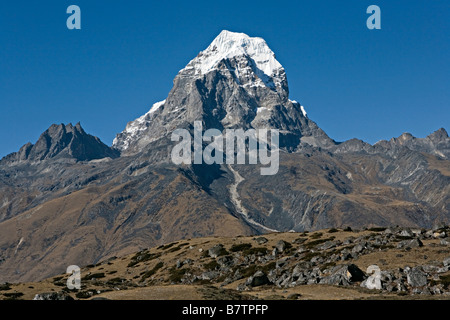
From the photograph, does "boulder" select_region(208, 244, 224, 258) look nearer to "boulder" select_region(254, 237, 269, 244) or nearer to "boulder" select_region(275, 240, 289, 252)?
"boulder" select_region(254, 237, 269, 244)

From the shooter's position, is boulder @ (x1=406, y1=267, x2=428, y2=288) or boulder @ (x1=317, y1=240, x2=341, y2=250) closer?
boulder @ (x1=406, y1=267, x2=428, y2=288)

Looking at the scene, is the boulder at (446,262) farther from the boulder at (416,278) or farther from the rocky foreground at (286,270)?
the boulder at (416,278)

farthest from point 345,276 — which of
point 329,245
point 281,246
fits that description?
point 281,246

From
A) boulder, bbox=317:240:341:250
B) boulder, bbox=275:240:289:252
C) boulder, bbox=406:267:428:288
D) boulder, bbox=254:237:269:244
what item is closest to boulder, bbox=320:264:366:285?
boulder, bbox=406:267:428:288

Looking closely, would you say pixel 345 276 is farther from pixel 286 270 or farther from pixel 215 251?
pixel 215 251

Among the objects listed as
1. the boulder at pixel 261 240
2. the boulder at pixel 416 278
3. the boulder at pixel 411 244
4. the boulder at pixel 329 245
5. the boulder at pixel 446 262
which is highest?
the boulder at pixel 261 240

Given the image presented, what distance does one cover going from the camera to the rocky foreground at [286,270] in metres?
58.5

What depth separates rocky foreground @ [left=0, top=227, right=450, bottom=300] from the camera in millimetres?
58531

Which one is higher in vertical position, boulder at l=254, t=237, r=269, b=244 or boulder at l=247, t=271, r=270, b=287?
boulder at l=254, t=237, r=269, b=244

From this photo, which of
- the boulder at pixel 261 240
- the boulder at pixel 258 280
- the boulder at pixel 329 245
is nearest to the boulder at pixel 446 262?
the boulder at pixel 258 280

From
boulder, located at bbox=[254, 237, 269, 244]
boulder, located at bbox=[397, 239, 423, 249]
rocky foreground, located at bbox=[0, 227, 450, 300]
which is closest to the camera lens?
rocky foreground, located at bbox=[0, 227, 450, 300]

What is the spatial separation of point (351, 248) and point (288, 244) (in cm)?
2066

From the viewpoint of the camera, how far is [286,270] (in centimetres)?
8338
